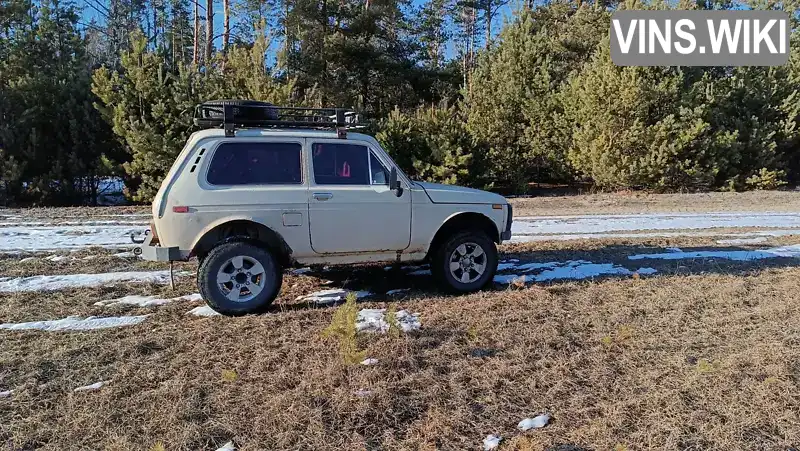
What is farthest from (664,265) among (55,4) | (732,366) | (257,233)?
(55,4)

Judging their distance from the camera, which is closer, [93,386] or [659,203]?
[93,386]

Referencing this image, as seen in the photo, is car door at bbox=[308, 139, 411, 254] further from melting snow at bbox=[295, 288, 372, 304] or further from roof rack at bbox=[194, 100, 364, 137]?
melting snow at bbox=[295, 288, 372, 304]

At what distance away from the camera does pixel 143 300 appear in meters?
6.02

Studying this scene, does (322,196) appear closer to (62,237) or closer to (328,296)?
(328,296)

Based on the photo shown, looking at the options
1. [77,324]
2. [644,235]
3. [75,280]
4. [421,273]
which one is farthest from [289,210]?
[644,235]

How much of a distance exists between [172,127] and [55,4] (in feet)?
43.9

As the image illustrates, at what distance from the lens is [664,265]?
25.3ft

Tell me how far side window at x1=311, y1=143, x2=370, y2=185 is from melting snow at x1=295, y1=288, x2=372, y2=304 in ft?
4.41

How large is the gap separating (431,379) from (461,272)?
252 cm

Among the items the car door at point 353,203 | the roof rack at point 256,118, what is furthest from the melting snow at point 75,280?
the car door at point 353,203

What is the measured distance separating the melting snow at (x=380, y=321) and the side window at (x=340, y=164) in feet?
4.68

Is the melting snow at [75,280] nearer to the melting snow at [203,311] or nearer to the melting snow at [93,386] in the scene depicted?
the melting snow at [203,311]

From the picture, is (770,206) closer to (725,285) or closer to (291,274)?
(725,285)

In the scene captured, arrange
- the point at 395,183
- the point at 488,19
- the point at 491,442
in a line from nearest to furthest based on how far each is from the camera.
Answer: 1. the point at 491,442
2. the point at 395,183
3. the point at 488,19
